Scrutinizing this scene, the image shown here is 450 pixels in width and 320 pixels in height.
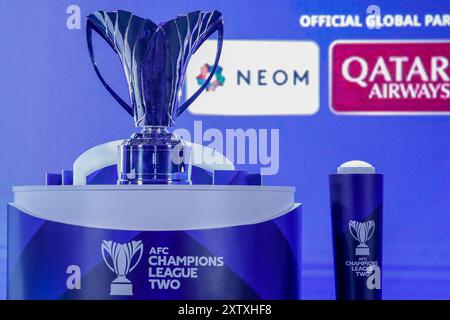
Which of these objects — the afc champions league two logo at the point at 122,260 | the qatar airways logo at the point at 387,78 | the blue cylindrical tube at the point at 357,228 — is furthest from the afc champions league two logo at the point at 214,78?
the afc champions league two logo at the point at 122,260

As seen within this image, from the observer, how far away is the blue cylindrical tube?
125cm

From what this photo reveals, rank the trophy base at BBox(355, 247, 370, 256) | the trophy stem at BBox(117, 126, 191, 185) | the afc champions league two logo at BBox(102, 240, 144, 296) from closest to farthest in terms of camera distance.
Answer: the afc champions league two logo at BBox(102, 240, 144, 296) → the trophy stem at BBox(117, 126, 191, 185) → the trophy base at BBox(355, 247, 370, 256)

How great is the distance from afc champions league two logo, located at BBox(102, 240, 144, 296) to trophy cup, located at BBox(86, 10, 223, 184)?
0.43 feet

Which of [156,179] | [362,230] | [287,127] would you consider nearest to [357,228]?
[362,230]

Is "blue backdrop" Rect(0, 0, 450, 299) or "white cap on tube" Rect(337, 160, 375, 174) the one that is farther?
"blue backdrop" Rect(0, 0, 450, 299)

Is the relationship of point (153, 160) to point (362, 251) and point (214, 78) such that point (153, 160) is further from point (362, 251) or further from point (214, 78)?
point (214, 78)

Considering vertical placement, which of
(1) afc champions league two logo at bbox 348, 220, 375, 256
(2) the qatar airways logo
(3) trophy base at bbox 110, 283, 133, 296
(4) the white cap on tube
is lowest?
(3) trophy base at bbox 110, 283, 133, 296

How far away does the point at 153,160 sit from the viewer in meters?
1.15

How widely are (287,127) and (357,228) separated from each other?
116 cm

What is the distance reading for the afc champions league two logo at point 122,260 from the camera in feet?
3.41

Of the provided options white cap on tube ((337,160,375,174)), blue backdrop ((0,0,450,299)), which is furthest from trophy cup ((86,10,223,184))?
blue backdrop ((0,0,450,299))

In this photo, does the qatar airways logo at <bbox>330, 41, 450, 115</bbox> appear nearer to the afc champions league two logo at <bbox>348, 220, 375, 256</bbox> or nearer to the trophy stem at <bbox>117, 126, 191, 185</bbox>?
the afc champions league two logo at <bbox>348, 220, 375, 256</bbox>

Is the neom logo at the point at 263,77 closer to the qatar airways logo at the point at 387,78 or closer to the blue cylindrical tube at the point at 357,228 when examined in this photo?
the qatar airways logo at the point at 387,78
